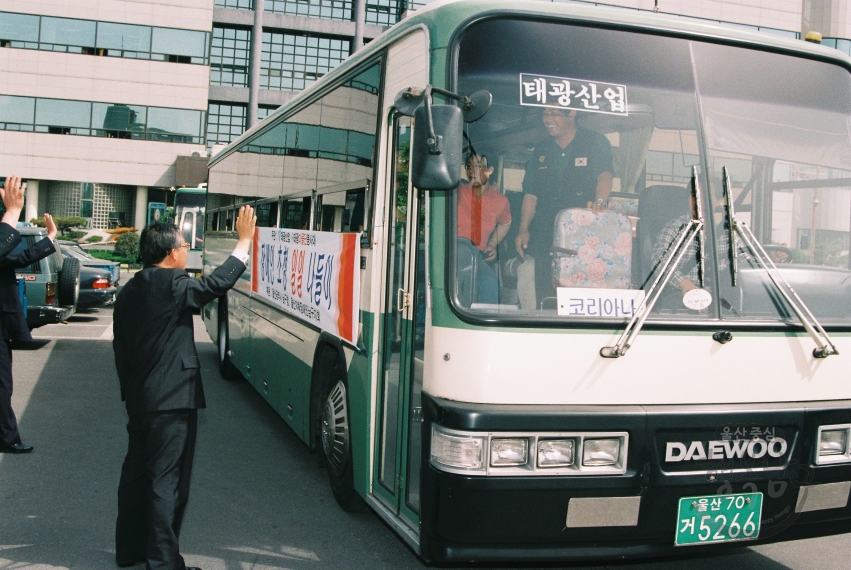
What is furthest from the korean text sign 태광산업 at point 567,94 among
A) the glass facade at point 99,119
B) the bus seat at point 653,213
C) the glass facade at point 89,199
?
the glass facade at point 89,199

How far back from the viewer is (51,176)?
153 feet

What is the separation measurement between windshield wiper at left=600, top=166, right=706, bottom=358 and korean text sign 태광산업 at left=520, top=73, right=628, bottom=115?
522 mm

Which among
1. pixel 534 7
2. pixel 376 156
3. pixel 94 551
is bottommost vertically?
pixel 94 551

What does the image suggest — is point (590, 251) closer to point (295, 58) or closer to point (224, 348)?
point (224, 348)

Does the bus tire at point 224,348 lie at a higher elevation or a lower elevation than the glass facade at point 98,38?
lower

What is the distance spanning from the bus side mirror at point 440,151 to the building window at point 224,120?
162 ft

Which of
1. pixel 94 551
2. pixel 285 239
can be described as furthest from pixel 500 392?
pixel 285 239

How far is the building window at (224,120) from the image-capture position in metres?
51.0

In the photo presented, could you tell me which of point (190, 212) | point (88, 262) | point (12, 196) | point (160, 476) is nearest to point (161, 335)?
point (160, 476)

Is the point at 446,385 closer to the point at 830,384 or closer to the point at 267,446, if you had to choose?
the point at 830,384

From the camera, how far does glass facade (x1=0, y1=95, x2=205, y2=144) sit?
45812mm

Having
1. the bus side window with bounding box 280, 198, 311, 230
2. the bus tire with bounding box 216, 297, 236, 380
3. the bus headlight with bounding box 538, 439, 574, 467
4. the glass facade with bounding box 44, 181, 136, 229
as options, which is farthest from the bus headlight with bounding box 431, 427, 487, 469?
the glass facade with bounding box 44, 181, 136, 229

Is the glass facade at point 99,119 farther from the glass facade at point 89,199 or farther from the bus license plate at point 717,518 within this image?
the bus license plate at point 717,518

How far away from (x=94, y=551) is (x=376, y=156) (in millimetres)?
2785
